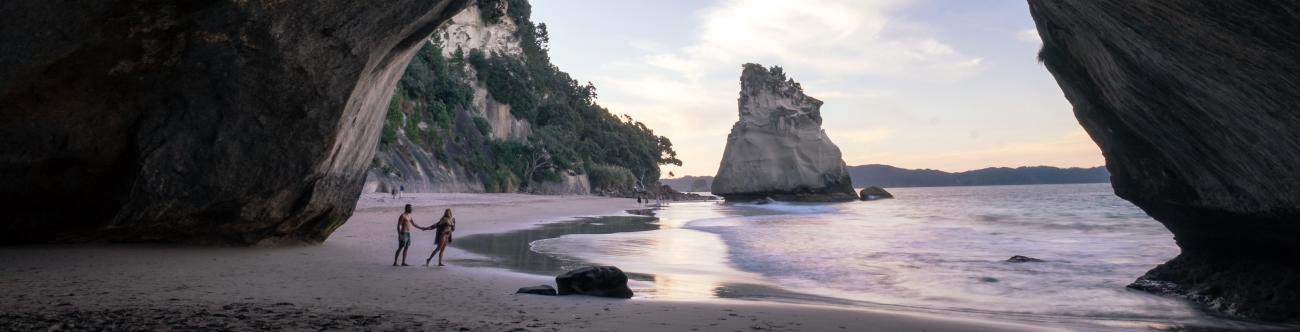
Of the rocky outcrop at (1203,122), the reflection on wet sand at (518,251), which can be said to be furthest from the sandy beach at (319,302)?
the rocky outcrop at (1203,122)

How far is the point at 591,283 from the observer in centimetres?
782

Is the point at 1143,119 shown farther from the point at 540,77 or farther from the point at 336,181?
the point at 540,77

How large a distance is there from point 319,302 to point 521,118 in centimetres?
6077

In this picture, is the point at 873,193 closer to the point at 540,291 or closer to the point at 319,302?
the point at 540,291

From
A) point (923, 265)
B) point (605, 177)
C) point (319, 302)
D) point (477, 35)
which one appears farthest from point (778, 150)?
point (319, 302)

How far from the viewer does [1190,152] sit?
335 inches

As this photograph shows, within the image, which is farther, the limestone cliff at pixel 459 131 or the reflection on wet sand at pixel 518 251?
the limestone cliff at pixel 459 131

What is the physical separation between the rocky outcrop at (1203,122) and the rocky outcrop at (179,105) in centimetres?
743

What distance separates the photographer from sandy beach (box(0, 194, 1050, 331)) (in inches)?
217

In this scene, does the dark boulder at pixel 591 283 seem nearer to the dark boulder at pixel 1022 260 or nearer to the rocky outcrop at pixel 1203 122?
the rocky outcrop at pixel 1203 122

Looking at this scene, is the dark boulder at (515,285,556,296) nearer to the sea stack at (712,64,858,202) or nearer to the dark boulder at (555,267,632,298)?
the dark boulder at (555,267,632,298)

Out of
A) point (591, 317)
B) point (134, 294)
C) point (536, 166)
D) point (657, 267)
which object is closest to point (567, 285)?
point (591, 317)

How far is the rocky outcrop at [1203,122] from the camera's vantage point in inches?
213

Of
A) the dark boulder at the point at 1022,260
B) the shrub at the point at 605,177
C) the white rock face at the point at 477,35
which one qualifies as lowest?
the dark boulder at the point at 1022,260
